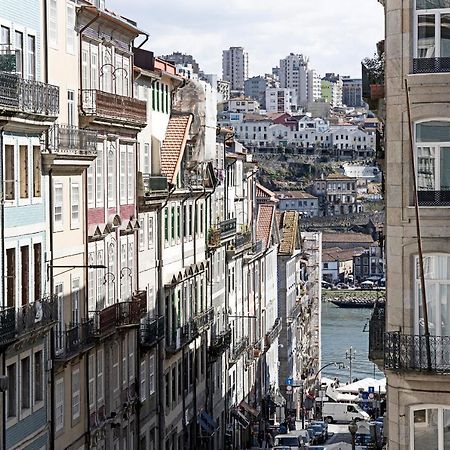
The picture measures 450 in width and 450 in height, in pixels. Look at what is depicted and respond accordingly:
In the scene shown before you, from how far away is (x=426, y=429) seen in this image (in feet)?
80.8

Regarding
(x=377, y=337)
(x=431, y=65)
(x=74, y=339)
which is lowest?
(x=74, y=339)

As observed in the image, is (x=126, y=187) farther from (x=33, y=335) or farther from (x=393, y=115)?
(x=393, y=115)

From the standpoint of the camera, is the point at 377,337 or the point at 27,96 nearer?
the point at 377,337

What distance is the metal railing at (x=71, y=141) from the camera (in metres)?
32.6

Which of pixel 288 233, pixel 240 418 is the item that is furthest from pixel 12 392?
pixel 288 233

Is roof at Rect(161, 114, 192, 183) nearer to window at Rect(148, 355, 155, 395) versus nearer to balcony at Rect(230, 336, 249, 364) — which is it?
window at Rect(148, 355, 155, 395)

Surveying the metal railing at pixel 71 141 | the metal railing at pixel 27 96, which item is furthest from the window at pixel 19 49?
the metal railing at pixel 71 141

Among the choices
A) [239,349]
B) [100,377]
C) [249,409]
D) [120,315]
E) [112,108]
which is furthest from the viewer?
[249,409]

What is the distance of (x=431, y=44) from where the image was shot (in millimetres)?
24703

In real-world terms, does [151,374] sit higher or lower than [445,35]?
lower

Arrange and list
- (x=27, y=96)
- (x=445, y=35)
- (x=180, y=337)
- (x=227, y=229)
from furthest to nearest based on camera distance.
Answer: (x=227, y=229)
(x=180, y=337)
(x=27, y=96)
(x=445, y=35)

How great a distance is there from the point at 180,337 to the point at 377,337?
2194 cm

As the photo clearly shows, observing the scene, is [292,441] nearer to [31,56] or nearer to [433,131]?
[31,56]

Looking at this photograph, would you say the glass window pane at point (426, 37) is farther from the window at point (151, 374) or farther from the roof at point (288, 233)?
the roof at point (288, 233)
